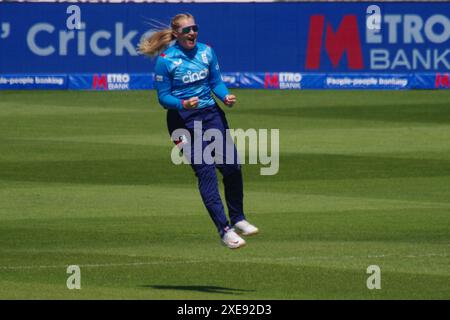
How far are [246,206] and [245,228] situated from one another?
4696mm

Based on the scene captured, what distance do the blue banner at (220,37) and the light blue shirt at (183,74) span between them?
24.6 metres

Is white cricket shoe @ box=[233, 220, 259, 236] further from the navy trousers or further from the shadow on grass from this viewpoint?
the shadow on grass

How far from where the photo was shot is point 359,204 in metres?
16.9

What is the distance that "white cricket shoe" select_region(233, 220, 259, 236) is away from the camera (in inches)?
475

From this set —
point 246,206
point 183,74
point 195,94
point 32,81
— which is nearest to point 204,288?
point 195,94

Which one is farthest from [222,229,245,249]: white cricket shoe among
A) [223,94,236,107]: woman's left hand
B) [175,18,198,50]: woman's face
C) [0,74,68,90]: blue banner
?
[0,74,68,90]: blue banner

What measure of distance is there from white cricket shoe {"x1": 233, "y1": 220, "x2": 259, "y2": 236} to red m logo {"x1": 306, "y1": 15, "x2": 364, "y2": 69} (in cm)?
2474

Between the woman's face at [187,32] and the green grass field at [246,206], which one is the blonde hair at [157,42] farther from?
the green grass field at [246,206]

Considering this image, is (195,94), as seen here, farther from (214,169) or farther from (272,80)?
(272,80)

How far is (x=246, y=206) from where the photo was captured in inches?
661

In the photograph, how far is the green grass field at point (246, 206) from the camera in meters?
11.4
